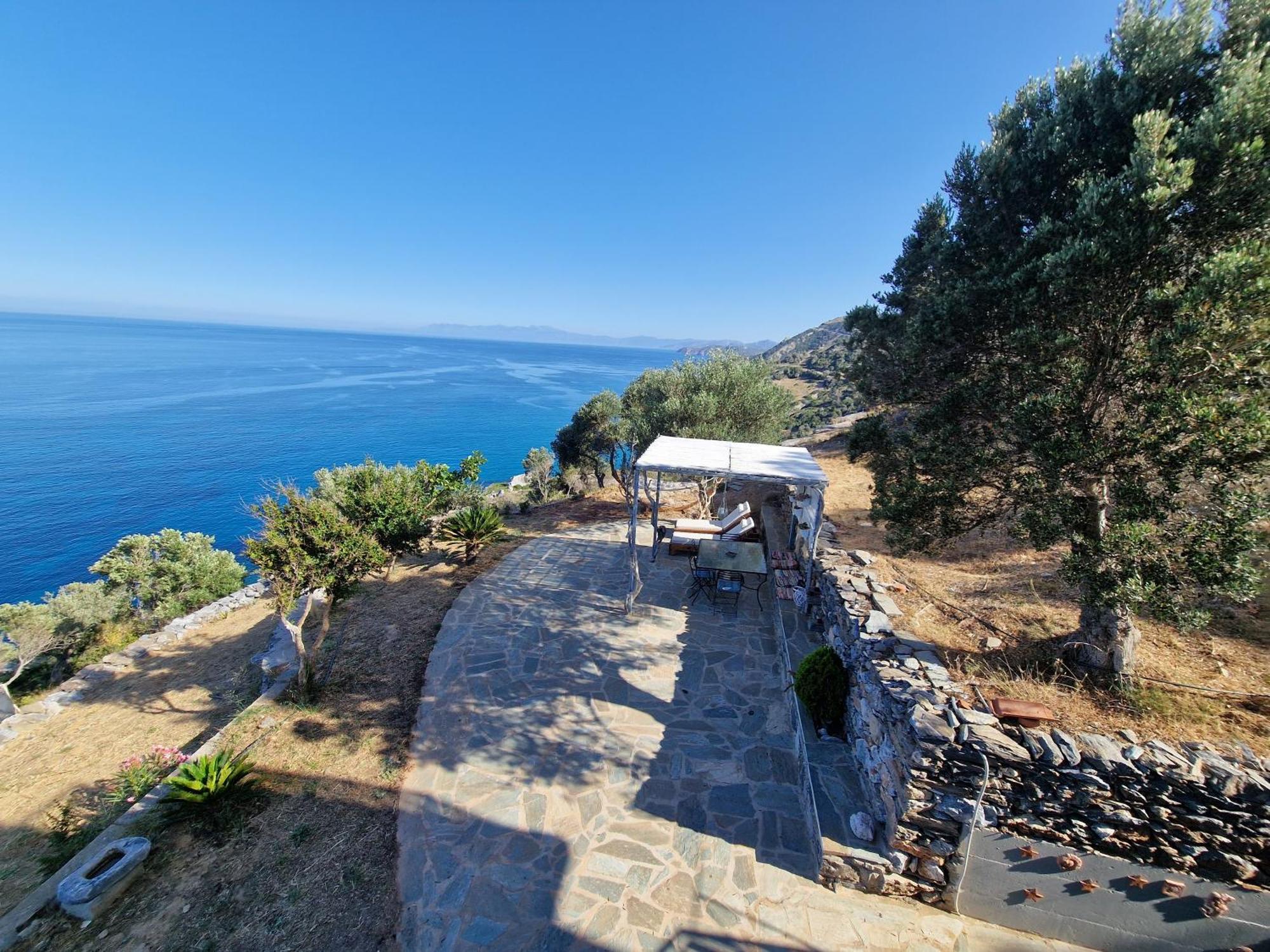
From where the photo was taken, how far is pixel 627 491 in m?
15.4

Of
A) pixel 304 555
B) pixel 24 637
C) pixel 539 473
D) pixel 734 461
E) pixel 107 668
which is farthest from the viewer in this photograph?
pixel 539 473

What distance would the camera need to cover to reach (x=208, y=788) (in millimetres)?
4961

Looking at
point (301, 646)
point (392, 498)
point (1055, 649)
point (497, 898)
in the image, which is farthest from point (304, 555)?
point (1055, 649)

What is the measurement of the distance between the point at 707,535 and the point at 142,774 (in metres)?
9.44

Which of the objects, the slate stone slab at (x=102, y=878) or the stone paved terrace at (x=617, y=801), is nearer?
the stone paved terrace at (x=617, y=801)

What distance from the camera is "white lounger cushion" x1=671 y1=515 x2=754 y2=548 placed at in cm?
1056

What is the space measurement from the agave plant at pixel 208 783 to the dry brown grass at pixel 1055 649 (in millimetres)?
7672

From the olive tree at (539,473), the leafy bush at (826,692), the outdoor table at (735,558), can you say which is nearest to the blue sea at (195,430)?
the outdoor table at (735,558)

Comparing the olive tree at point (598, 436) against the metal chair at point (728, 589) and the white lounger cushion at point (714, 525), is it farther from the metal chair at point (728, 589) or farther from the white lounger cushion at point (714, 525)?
the metal chair at point (728, 589)

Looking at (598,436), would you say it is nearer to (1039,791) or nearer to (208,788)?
(208,788)

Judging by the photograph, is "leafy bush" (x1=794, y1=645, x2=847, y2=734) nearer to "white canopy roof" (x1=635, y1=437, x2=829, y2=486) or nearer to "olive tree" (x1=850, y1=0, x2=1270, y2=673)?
"olive tree" (x1=850, y1=0, x2=1270, y2=673)

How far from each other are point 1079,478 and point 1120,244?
1931 millimetres

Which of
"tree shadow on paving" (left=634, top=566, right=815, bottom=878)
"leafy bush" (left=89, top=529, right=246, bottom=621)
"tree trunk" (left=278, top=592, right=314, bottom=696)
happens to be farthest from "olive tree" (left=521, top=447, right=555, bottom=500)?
"tree shadow on paving" (left=634, top=566, right=815, bottom=878)

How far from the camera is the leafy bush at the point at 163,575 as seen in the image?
1444 cm
